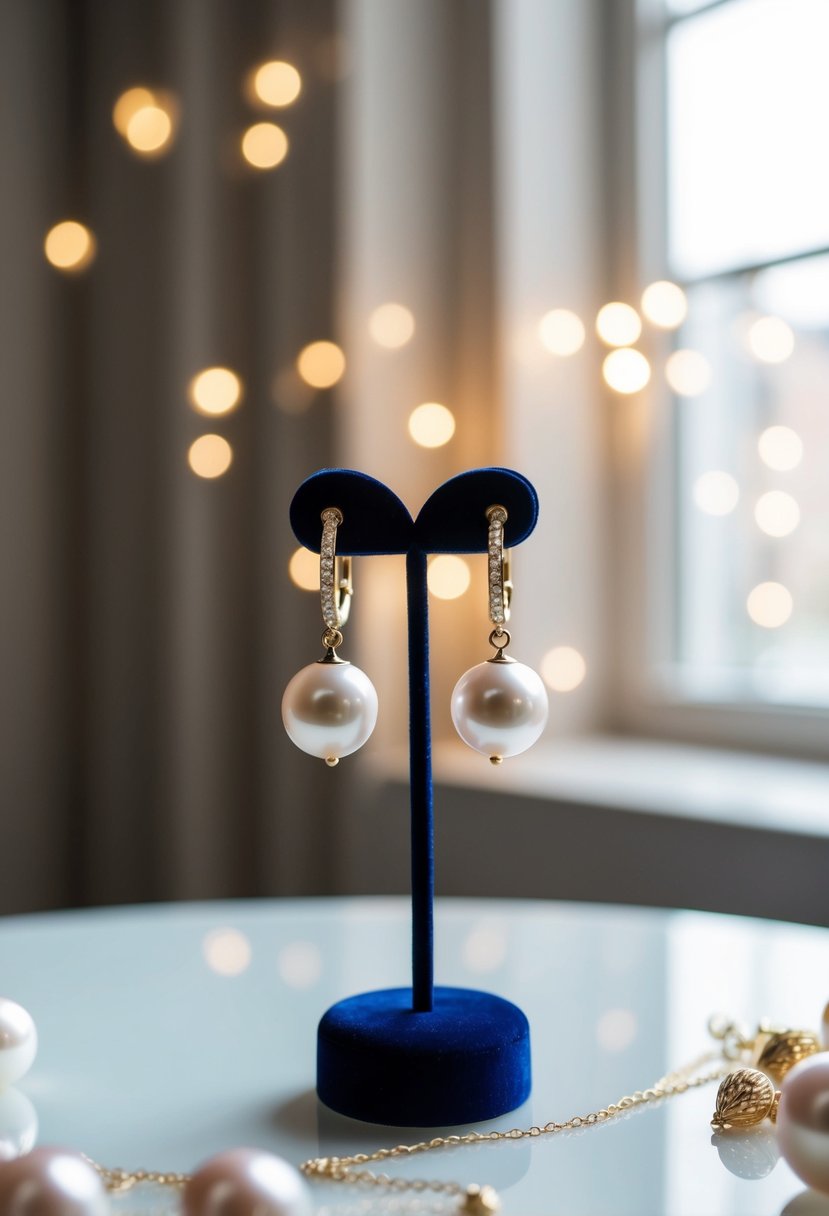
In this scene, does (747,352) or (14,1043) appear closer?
(14,1043)

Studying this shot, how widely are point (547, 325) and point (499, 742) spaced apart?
39.5 inches

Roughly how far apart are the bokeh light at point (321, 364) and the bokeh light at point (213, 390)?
163 millimetres

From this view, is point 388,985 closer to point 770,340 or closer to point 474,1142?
point 474,1142

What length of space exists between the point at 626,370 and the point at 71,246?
0.92 metres

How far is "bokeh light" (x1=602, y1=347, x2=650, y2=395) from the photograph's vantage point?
5.06 feet

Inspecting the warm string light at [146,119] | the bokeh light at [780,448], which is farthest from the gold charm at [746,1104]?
the warm string light at [146,119]

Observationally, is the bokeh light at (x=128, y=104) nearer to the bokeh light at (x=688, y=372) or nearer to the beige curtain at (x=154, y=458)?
the beige curtain at (x=154, y=458)

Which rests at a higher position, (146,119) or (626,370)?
(146,119)

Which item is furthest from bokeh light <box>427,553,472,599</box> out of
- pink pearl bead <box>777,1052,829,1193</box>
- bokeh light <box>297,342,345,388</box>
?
pink pearl bead <box>777,1052,829,1193</box>

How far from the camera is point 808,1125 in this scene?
17.8 inches

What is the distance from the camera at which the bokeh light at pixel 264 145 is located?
1.60 m

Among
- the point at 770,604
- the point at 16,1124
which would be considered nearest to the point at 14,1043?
the point at 16,1124

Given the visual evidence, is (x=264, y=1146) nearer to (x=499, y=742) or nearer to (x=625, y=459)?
(x=499, y=742)

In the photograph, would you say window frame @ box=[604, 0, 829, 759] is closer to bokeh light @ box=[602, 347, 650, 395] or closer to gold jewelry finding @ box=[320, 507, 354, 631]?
bokeh light @ box=[602, 347, 650, 395]
